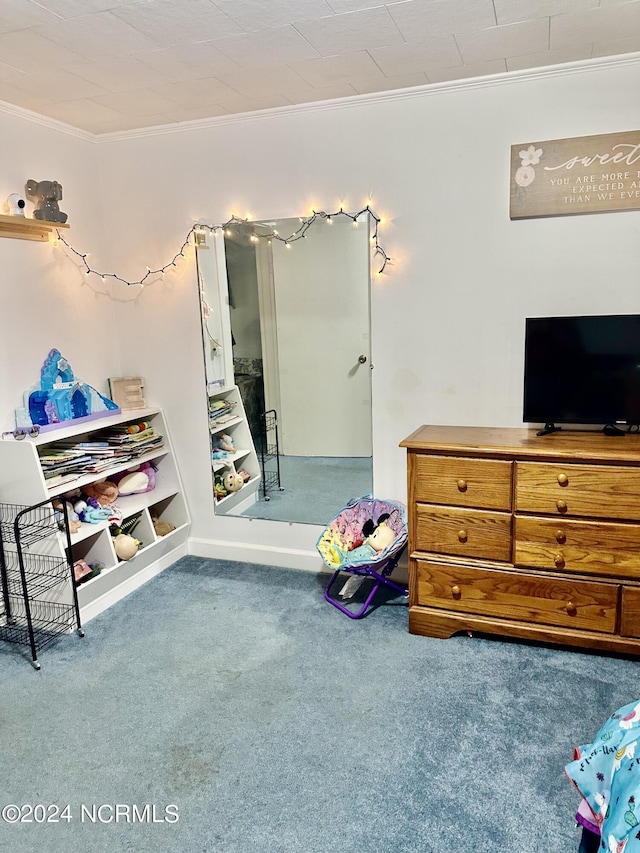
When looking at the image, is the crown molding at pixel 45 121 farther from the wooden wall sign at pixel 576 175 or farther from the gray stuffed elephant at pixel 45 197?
the wooden wall sign at pixel 576 175

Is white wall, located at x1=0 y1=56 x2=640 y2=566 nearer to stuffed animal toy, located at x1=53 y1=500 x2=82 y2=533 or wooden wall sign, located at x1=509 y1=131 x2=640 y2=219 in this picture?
wooden wall sign, located at x1=509 y1=131 x2=640 y2=219

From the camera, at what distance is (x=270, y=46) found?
221cm

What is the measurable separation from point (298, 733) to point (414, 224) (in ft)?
7.33

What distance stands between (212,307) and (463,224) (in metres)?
1.40

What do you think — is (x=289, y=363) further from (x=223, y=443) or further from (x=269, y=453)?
(x=223, y=443)

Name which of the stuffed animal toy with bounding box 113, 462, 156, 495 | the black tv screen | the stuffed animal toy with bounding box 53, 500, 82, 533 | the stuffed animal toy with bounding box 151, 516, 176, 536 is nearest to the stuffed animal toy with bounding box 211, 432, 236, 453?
the stuffed animal toy with bounding box 113, 462, 156, 495

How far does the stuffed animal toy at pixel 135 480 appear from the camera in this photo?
130 inches

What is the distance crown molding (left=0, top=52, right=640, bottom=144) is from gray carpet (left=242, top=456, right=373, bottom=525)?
1.75 meters

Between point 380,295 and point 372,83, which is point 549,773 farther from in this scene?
point 372,83

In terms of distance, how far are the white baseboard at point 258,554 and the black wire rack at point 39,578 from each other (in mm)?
943

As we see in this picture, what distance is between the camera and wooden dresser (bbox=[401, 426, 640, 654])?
229 centimetres

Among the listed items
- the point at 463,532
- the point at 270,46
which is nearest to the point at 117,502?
the point at 463,532

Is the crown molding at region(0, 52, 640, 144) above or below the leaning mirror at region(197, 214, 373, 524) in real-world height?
above

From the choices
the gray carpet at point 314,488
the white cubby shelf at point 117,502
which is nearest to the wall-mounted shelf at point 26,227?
the white cubby shelf at point 117,502
